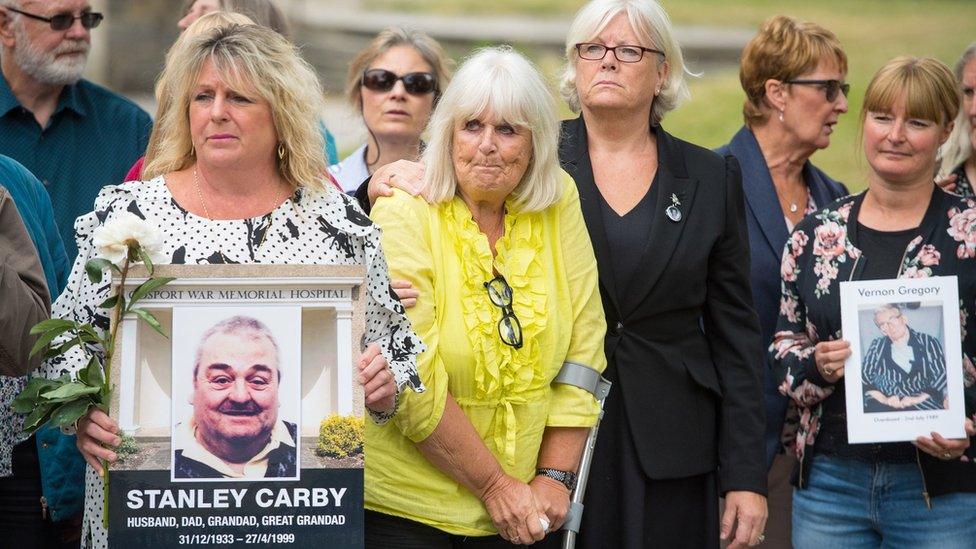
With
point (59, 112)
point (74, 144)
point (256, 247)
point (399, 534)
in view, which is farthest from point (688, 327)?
point (59, 112)

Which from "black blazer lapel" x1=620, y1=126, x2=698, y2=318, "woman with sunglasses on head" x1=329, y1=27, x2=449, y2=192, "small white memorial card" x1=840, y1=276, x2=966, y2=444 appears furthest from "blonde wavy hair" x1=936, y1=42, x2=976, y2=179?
"woman with sunglasses on head" x1=329, y1=27, x2=449, y2=192

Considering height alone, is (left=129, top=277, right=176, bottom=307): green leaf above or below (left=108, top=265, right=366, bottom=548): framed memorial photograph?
above

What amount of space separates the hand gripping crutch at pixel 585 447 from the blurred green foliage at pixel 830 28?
3512 mm

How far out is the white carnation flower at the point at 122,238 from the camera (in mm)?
2822

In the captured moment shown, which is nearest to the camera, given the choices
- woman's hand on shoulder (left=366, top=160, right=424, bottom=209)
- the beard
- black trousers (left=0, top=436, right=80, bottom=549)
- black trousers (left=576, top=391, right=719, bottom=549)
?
woman's hand on shoulder (left=366, top=160, right=424, bottom=209)

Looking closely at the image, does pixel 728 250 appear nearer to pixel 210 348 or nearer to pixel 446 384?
pixel 446 384

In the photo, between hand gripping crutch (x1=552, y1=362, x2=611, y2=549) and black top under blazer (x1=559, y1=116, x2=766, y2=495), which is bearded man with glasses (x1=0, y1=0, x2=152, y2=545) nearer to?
black top under blazer (x1=559, y1=116, x2=766, y2=495)

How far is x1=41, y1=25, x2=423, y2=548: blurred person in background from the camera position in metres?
3.12

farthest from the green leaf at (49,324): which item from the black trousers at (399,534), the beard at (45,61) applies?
the beard at (45,61)

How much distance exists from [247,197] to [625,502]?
4.77ft

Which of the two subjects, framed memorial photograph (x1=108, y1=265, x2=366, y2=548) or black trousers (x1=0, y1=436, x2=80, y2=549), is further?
Answer: black trousers (x1=0, y1=436, x2=80, y2=549)

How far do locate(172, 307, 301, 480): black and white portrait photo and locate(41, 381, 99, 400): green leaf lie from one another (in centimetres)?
20

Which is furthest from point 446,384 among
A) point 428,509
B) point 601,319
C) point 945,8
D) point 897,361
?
Result: point 945,8

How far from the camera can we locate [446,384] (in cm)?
335
